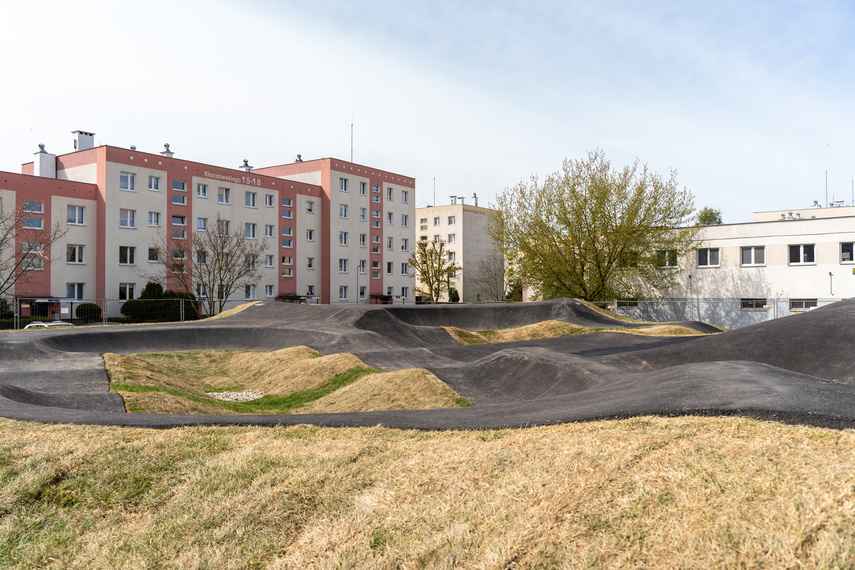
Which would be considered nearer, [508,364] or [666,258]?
[508,364]

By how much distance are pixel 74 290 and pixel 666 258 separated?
151 ft

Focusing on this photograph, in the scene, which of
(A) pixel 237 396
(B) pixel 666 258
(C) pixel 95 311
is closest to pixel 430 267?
(B) pixel 666 258

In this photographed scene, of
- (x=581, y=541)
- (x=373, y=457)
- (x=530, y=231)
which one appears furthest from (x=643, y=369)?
(x=530, y=231)

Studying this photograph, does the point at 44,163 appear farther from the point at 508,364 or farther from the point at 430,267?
the point at 508,364

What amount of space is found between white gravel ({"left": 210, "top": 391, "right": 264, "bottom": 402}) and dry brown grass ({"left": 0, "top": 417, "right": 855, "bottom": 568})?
9834 mm

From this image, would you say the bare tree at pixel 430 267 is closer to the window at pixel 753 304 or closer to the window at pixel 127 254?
the window at pixel 127 254

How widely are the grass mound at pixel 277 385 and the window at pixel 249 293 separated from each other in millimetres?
31004

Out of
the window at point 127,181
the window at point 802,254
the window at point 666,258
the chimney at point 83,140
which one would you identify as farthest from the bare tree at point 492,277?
the chimney at point 83,140

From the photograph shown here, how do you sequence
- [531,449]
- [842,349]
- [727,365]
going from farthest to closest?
[842,349], [727,365], [531,449]

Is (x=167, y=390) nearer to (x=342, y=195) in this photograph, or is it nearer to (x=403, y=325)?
(x=403, y=325)

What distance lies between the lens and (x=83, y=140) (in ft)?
158

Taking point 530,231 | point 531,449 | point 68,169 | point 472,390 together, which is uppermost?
point 68,169

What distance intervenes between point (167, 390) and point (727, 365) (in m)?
13.6

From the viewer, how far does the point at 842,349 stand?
48.7ft
